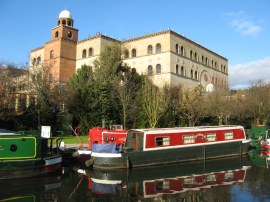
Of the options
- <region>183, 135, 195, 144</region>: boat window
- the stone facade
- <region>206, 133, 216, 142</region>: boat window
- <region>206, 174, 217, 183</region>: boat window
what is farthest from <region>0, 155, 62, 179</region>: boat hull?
the stone facade

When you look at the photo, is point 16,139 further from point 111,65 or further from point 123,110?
point 111,65

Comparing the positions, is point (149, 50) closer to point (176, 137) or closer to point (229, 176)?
point (176, 137)

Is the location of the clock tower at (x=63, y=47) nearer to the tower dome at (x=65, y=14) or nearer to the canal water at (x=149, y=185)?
the tower dome at (x=65, y=14)

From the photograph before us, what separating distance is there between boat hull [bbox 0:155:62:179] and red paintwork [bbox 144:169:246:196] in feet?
16.2

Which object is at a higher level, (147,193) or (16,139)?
(16,139)

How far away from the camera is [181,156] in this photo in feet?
62.0

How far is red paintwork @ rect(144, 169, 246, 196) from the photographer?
42.2 ft

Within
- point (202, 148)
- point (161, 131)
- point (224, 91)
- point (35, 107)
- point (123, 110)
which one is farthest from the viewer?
point (224, 91)

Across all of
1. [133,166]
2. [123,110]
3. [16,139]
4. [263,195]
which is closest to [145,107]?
[123,110]

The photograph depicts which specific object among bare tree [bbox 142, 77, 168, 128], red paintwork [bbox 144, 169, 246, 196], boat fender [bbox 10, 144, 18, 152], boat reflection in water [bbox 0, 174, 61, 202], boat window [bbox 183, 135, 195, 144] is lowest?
boat reflection in water [bbox 0, 174, 61, 202]

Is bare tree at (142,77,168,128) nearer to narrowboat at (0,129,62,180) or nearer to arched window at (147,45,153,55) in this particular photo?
arched window at (147,45,153,55)

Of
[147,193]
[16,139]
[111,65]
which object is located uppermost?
[111,65]

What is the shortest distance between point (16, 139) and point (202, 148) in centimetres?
1128

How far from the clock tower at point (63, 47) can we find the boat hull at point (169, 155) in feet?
111
